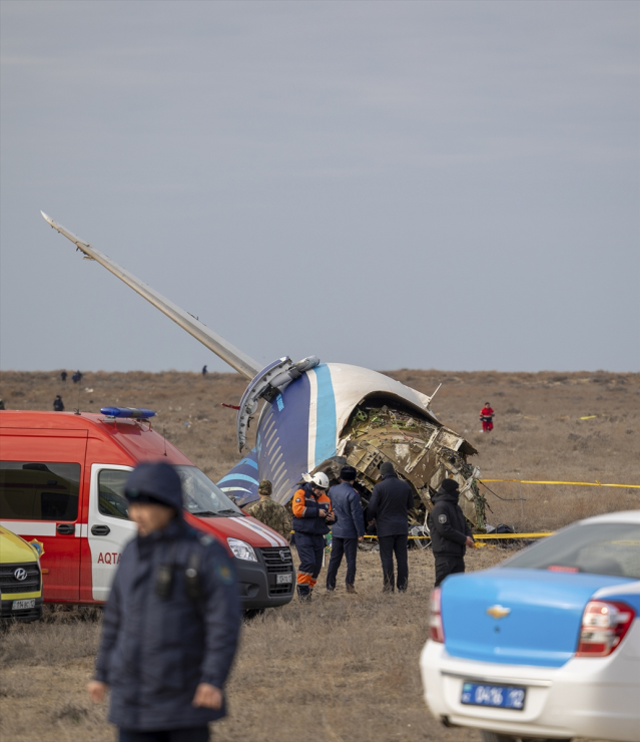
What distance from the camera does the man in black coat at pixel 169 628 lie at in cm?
403

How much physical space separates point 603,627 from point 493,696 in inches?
28.3

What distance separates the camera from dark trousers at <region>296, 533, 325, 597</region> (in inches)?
497

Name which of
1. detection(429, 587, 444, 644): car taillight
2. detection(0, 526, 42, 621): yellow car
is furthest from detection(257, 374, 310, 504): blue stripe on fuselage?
detection(429, 587, 444, 644): car taillight

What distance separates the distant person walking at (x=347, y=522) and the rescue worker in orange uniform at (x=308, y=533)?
0.29 metres

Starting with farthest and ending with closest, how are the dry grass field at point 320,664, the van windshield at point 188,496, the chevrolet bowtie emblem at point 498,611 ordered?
the van windshield at point 188,496
the dry grass field at point 320,664
the chevrolet bowtie emblem at point 498,611

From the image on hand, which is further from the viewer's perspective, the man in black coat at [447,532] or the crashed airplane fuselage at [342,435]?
the crashed airplane fuselage at [342,435]

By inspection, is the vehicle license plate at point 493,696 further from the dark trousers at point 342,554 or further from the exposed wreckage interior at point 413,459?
the exposed wreckage interior at point 413,459

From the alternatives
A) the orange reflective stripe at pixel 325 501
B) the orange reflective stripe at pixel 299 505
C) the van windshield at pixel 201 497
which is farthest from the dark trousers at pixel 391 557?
the van windshield at pixel 201 497

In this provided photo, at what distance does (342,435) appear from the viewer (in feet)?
58.5

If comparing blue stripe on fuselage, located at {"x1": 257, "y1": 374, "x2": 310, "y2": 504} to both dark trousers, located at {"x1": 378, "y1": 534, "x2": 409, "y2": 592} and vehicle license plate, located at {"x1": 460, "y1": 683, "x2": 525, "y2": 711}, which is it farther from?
vehicle license plate, located at {"x1": 460, "y1": 683, "x2": 525, "y2": 711}

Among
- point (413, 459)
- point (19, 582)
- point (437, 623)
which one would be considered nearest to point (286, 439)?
point (413, 459)

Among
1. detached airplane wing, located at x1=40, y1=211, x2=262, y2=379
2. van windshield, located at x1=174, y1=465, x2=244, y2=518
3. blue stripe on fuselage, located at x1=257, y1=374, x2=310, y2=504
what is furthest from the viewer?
detached airplane wing, located at x1=40, y1=211, x2=262, y2=379

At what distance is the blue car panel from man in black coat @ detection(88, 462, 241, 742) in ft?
6.65

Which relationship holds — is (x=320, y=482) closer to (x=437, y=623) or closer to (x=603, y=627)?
(x=437, y=623)
